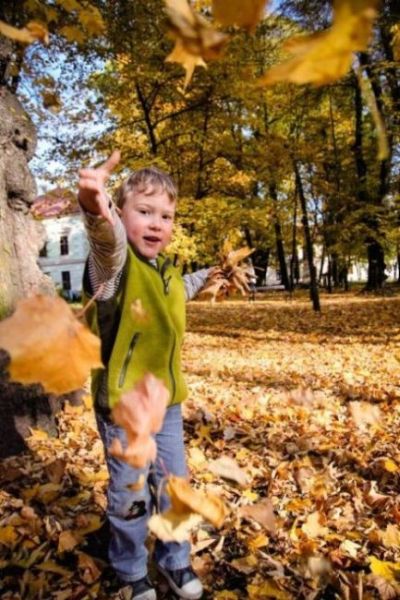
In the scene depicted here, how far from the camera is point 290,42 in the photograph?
587mm

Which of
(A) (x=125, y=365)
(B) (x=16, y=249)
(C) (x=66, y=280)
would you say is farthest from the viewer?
(C) (x=66, y=280)

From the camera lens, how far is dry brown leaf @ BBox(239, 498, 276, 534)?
97.0 inches

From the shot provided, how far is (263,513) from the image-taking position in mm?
2527

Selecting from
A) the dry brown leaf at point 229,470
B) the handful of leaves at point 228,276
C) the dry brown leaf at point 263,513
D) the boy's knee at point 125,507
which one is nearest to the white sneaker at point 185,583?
the boy's knee at point 125,507

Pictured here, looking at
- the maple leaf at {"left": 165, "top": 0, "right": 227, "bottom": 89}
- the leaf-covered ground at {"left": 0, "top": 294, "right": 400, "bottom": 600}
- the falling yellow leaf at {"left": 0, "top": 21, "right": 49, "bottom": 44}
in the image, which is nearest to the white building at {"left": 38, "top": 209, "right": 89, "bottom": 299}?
the leaf-covered ground at {"left": 0, "top": 294, "right": 400, "bottom": 600}

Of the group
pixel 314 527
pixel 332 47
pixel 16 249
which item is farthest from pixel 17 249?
pixel 332 47

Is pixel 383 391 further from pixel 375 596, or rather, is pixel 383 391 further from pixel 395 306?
pixel 395 306

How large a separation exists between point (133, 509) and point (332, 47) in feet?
6.34

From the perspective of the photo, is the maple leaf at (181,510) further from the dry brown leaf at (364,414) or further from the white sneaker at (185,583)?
the dry brown leaf at (364,414)

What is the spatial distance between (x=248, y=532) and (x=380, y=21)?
6318 millimetres

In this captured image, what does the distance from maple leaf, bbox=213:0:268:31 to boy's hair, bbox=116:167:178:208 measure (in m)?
1.31

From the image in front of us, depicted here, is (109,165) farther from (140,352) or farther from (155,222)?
(140,352)

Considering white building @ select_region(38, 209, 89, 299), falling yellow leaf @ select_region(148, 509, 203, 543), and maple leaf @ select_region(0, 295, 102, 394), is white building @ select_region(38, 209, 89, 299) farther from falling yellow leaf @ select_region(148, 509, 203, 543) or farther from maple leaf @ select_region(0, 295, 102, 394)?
maple leaf @ select_region(0, 295, 102, 394)

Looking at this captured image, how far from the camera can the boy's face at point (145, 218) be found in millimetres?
1961
